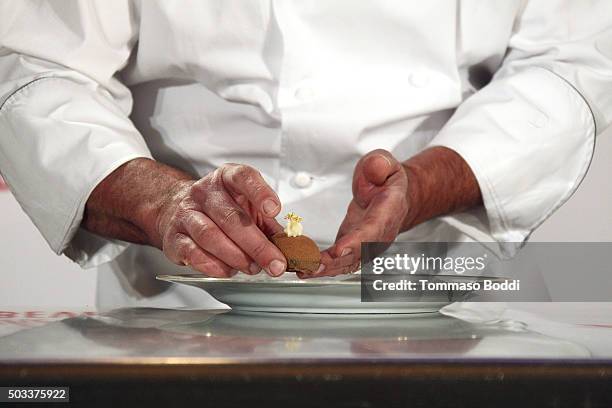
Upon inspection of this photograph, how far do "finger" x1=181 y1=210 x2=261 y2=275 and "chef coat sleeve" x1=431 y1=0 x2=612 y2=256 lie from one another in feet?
1.58

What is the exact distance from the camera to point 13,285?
87.1 inches

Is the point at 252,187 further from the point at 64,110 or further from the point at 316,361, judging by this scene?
the point at 64,110

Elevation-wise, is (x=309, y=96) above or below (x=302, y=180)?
above

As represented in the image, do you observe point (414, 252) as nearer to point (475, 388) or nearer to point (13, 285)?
point (475, 388)

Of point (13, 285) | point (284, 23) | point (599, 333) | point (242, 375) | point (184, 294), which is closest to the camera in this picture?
point (242, 375)

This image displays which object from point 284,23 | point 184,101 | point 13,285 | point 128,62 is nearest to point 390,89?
point 284,23

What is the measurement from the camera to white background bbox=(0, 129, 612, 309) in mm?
2168

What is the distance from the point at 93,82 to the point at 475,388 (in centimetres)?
95

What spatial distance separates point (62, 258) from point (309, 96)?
3.90ft

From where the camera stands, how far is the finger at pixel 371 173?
934 mm

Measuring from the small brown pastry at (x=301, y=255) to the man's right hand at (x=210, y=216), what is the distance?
2cm

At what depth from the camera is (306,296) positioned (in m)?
0.76

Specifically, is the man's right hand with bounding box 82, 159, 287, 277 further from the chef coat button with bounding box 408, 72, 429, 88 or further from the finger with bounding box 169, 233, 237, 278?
the chef coat button with bounding box 408, 72, 429, 88

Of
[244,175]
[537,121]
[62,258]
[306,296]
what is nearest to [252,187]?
[244,175]
